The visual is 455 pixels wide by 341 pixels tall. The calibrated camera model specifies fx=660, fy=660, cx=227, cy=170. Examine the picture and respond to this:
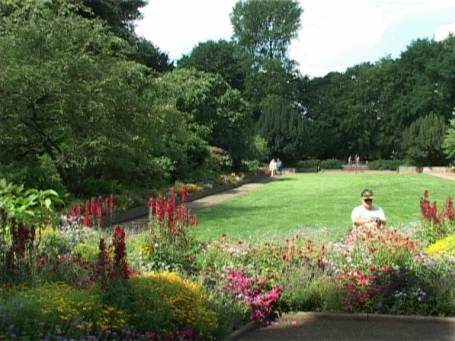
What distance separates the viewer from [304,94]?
8556 cm

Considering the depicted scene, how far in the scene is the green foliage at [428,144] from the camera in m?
61.8

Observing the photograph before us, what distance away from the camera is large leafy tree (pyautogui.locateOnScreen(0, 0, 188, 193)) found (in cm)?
1791

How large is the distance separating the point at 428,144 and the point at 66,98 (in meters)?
49.1

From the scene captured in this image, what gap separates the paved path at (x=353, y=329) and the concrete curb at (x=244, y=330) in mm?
42

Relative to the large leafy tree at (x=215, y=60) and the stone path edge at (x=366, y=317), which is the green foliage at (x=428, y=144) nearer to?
the large leafy tree at (x=215, y=60)

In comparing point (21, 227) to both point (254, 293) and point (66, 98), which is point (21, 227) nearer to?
point (254, 293)

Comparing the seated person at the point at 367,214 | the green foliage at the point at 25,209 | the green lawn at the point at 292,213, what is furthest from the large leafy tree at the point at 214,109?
the green foliage at the point at 25,209

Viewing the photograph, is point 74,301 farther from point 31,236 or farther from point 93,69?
point 93,69

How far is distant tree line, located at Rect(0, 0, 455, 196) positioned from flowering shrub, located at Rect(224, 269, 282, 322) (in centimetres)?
1017

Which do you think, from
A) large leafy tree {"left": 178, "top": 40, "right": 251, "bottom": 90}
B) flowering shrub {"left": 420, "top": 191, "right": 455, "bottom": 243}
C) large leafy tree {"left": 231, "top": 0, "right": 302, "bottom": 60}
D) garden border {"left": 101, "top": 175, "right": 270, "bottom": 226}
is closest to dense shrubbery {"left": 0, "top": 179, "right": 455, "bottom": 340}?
flowering shrub {"left": 420, "top": 191, "right": 455, "bottom": 243}

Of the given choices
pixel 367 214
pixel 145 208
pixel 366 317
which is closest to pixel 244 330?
pixel 366 317

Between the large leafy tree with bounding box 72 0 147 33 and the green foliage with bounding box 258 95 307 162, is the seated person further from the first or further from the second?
the green foliage with bounding box 258 95 307 162

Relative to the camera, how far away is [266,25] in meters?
81.4

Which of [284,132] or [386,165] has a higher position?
[284,132]
